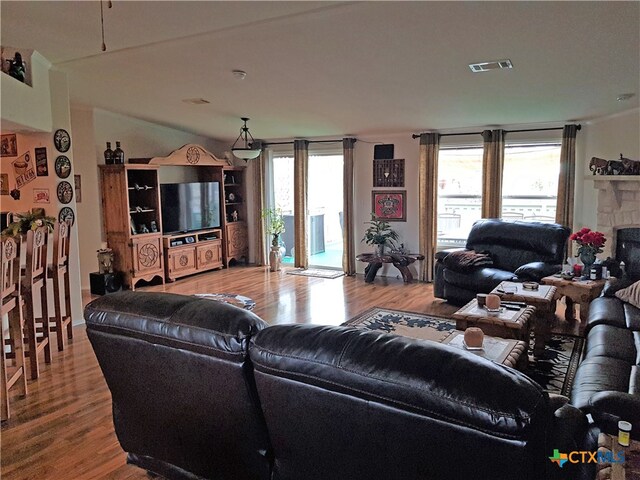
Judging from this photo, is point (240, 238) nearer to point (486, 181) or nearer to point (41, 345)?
point (486, 181)

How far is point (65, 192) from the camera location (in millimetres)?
4926

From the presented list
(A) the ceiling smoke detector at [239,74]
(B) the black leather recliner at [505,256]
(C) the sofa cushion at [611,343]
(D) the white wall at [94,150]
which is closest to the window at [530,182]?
(B) the black leather recliner at [505,256]

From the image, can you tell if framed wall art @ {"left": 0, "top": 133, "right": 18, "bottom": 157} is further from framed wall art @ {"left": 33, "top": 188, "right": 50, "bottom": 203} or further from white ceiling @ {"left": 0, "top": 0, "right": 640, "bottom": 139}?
white ceiling @ {"left": 0, "top": 0, "right": 640, "bottom": 139}

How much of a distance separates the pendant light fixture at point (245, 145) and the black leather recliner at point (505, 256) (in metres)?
3.10

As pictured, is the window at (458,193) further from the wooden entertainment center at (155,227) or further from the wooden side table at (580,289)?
the wooden entertainment center at (155,227)

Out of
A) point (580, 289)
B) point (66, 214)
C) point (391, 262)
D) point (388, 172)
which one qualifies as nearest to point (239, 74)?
point (66, 214)

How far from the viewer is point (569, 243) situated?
6.05 metres

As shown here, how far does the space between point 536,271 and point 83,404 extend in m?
4.28

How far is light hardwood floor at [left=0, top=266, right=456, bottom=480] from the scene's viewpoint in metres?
2.53

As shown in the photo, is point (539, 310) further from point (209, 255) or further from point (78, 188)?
point (78, 188)

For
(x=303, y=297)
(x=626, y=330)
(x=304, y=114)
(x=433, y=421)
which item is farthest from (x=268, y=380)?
(x=304, y=114)

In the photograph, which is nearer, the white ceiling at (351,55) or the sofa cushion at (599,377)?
the sofa cushion at (599,377)

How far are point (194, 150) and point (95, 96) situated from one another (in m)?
1.94

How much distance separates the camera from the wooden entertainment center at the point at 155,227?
6.72 meters
